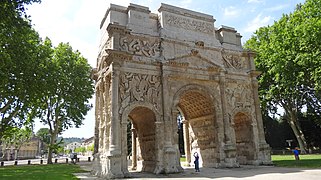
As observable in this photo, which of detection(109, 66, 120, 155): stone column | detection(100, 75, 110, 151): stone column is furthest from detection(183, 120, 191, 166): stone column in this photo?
detection(109, 66, 120, 155): stone column

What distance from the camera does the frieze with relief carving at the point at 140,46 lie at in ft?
51.6

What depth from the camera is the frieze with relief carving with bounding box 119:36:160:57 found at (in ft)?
51.6

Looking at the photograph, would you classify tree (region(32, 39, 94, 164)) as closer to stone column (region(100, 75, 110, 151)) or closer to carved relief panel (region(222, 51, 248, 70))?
stone column (region(100, 75, 110, 151))

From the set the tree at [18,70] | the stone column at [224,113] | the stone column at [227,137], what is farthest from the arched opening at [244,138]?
the tree at [18,70]

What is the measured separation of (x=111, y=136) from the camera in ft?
44.9

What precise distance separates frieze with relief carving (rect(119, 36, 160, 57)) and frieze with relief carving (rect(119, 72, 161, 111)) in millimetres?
1508

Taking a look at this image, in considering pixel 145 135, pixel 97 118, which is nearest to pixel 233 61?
pixel 145 135

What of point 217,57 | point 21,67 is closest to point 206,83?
point 217,57

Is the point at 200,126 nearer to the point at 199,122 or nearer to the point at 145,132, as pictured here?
the point at 199,122

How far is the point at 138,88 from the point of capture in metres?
15.4

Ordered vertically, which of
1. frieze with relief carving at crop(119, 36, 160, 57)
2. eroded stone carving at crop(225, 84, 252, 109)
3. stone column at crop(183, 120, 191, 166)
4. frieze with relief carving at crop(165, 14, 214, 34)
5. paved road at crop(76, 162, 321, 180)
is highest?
frieze with relief carving at crop(165, 14, 214, 34)

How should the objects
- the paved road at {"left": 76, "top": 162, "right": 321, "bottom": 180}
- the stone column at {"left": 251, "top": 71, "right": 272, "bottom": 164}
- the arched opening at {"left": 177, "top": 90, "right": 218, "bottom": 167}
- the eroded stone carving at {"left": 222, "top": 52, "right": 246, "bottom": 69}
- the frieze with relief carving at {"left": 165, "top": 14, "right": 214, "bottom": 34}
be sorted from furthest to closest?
the eroded stone carving at {"left": 222, "top": 52, "right": 246, "bottom": 69}, the frieze with relief carving at {"left": 165, "top": 14, "right": 214, "bottom": 34}, the stone column at {"left": 251, "top": 71, "right": 272, "bottom": 164}, the arched opening at {"left": 177, "top": 90, "right": 218, "bottom": 167}, the paved road at {"left": 76, "top": 162, "right": 321, "bottom": 180}

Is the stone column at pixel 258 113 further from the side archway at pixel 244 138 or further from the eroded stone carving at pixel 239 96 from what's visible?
the side archway at pixel 244 138

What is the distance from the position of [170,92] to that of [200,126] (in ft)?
14.5
